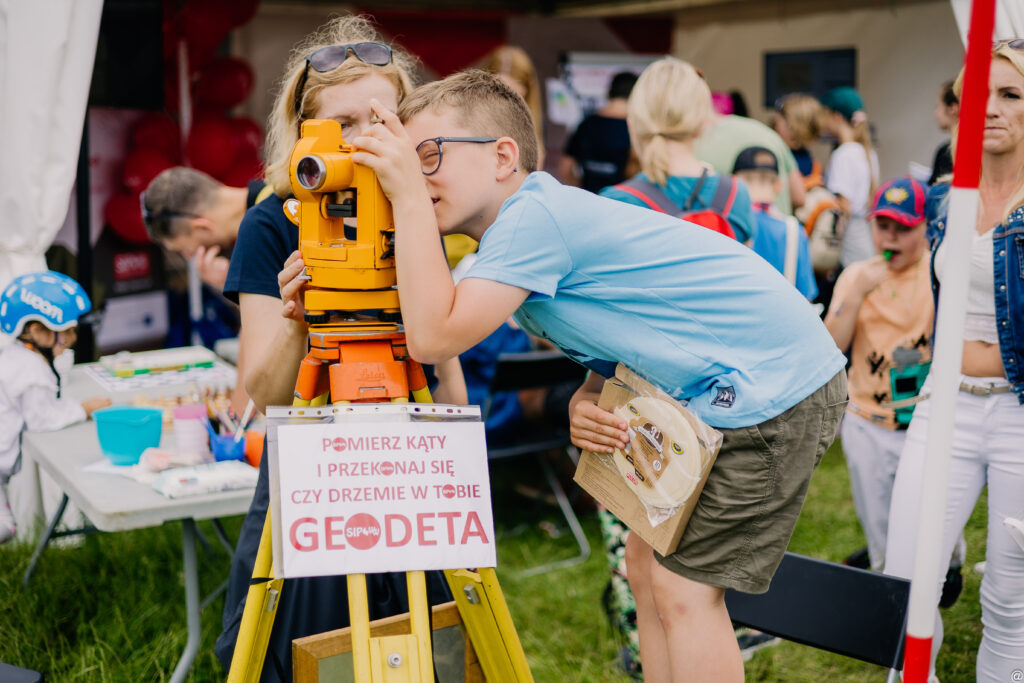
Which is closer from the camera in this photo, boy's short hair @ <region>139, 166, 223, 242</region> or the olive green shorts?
the olive green shorts

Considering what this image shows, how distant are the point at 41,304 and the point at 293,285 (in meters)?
1.72

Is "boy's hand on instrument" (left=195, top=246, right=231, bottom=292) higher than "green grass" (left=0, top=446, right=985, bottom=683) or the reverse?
higher

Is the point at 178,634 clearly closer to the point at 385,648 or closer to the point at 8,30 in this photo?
the point at 385,648

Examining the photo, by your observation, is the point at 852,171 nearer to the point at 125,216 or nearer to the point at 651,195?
the point at 651,195

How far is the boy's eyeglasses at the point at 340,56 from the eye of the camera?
6.18 feet

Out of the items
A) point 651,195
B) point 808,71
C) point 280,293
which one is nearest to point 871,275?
point 651,195

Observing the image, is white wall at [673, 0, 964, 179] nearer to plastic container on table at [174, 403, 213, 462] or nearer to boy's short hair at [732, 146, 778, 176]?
boy's short hair at [732, 146, 778, 176]

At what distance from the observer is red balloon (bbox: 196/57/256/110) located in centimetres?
626

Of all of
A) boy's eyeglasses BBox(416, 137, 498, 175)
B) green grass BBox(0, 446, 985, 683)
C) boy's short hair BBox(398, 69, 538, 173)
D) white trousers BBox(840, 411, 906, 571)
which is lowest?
green grass BBox(0, 446, 985, 683)

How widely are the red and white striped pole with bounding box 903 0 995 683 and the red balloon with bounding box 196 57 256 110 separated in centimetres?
585

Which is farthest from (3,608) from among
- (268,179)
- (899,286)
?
(899,286)

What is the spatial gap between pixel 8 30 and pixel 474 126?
239 centimetres

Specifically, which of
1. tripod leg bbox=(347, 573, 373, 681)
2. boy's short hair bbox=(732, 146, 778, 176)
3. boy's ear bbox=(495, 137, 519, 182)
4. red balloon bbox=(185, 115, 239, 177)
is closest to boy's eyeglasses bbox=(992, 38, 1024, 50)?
boy's ear bbox=(495, 137, 519, 182)

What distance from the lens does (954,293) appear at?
114cm
